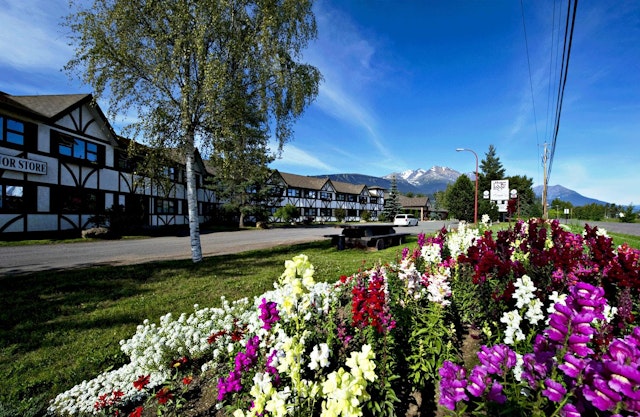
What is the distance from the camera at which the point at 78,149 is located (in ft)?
61.8

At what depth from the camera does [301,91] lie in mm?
10852

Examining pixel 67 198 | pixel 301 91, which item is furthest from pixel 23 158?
pixel 301 91

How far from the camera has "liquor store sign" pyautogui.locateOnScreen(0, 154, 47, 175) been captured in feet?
47.2

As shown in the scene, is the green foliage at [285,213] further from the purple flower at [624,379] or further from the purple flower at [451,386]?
the purple flower at [624,379]

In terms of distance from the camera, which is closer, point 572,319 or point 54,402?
point 572,319

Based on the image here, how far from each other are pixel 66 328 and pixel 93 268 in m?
5.03

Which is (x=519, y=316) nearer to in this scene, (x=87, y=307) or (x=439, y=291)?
(x=439, y=291)

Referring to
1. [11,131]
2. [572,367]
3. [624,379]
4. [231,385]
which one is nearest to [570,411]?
[572,367]

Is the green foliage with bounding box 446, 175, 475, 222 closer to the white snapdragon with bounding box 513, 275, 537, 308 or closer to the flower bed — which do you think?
the flower bed

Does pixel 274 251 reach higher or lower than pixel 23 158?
lower

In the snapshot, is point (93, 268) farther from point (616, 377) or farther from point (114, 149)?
point (114, 149)

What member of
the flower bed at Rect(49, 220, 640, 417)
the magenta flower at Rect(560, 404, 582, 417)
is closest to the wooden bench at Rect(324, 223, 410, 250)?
the flower bed at Rect(49, 220, 640, 417)

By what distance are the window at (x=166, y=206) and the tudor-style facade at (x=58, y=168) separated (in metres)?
2.38

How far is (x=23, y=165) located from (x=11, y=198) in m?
1.90
